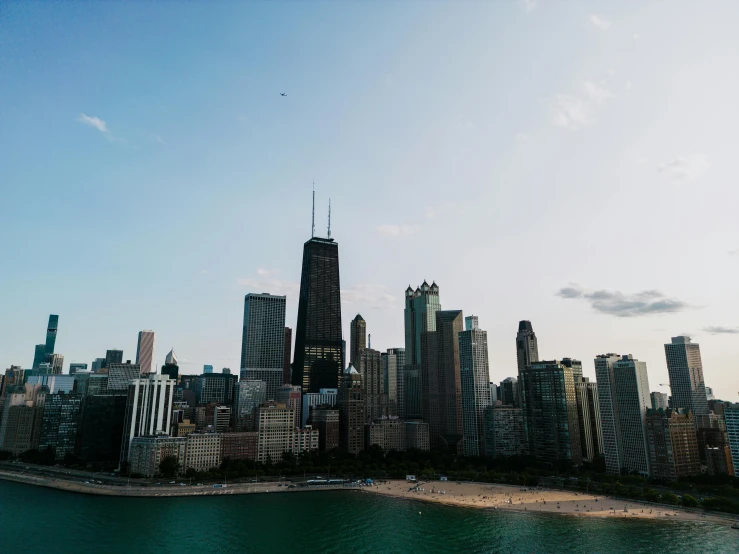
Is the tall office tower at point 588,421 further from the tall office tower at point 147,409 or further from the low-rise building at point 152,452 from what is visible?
the tall office tower at point 147,409

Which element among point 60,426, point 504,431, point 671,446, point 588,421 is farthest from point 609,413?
point 60,426

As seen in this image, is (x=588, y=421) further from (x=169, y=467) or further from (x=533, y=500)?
(x=169, y=467)

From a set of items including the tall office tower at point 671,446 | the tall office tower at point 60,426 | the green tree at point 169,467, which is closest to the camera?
the tall office tower at point 671,446

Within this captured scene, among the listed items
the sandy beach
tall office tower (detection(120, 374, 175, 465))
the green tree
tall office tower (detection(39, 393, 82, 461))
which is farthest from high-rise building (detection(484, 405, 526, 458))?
tall office tower (detection(39, 393, 82, 461))

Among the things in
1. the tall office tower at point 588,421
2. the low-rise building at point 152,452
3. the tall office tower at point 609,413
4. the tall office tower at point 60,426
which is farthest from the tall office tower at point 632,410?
the tall office tower at point 60,426

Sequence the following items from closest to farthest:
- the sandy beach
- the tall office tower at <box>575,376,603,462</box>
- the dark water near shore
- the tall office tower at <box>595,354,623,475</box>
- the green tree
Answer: the dark water near shore, the sandy beach, the green tree, the tall office tower at <box>595,354,623,475</box>, the tall office tower at <box>575,376,603,462</box>

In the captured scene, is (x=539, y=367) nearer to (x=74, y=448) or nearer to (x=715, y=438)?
(x=715, y=438)

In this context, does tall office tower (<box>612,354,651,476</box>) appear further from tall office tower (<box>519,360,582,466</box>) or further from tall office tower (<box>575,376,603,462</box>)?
tall office tower (<box>575,376,603,462</box>)
